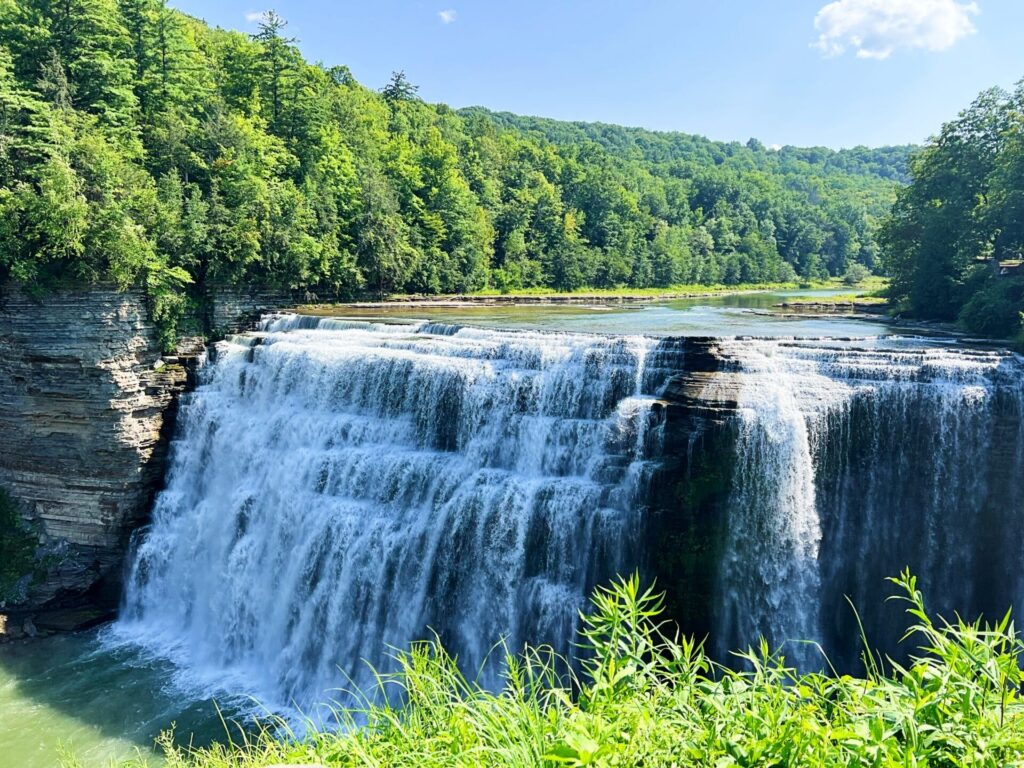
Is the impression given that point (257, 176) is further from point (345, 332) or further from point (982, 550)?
point (982, 550)

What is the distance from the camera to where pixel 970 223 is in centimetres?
2358

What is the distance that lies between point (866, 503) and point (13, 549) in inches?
957

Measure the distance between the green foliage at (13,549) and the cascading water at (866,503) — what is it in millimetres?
20725

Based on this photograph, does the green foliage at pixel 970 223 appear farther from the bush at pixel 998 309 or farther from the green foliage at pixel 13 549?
the green foliage at pixel 13 549

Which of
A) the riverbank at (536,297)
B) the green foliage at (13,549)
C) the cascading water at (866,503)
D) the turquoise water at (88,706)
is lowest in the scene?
the turquoise water at (88,706)

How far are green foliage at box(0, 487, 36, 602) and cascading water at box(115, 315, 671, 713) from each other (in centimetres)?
340

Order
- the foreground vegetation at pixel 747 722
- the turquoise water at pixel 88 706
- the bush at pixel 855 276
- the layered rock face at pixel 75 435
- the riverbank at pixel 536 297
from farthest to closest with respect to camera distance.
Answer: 1. the bush at pixel 855 276
2. the riverbank at pixel 536 297
3. the layered rock face at pixel 75 435
4. the turquoise water at pixel 88 706
5. the foreground vegetation at pixel 747 722

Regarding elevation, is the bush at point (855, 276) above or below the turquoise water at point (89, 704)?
above

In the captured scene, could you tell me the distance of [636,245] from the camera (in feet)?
222

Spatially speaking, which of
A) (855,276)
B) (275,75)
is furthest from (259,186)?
(855,276)

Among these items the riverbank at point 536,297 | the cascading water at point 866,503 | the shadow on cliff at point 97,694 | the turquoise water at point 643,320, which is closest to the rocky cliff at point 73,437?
the shadow on cliff at point 97,694

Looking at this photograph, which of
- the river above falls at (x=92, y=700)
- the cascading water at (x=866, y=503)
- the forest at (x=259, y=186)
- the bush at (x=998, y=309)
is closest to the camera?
the cascading water at (x=866, y=503)

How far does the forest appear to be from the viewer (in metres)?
20.0

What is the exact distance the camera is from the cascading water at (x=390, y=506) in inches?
565
